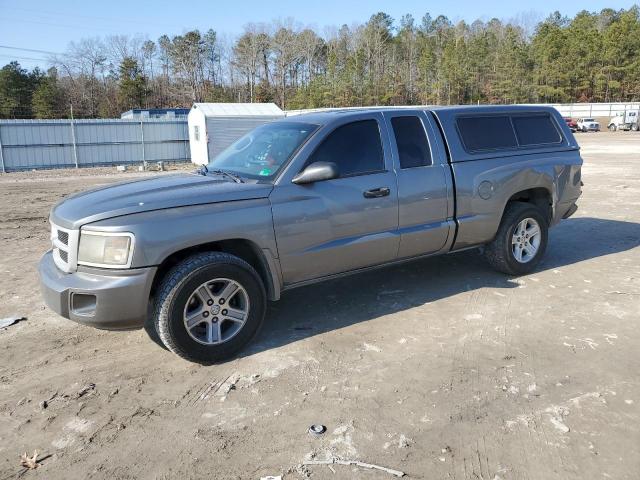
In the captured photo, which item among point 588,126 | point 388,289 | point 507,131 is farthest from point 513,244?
point 588,126

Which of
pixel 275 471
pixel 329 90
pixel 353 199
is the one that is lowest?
pixel 275 471

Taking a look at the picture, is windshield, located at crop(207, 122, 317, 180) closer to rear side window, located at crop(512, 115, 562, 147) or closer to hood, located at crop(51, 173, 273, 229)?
hood, located at crop(51, 173, 273, 229)

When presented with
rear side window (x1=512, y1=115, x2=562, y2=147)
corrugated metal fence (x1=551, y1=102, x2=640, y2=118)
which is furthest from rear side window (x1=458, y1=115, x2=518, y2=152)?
corrugated metal fence (x1=551, y1=102, x2=640, y2=118)

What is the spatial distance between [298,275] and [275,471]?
6.14ft

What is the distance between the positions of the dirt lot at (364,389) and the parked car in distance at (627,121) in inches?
2146

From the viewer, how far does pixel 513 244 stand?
5.97 metres

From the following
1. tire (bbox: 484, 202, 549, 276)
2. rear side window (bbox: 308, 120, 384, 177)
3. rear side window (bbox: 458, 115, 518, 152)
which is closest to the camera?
rear side window (bbox: 308, 120, 384, 177)

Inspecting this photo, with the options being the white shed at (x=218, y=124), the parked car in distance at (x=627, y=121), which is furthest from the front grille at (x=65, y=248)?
the parked car in distance at (x=627, y=121)

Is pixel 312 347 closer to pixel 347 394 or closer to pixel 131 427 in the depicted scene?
pixel 347 394

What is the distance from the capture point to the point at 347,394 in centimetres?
364

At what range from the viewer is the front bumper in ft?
12.1

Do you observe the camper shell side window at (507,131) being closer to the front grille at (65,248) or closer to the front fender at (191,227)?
the front fender at (191,227)

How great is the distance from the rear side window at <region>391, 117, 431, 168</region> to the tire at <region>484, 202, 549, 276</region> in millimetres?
1331

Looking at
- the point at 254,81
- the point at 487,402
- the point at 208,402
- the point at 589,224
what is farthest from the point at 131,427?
the point at 254,81
